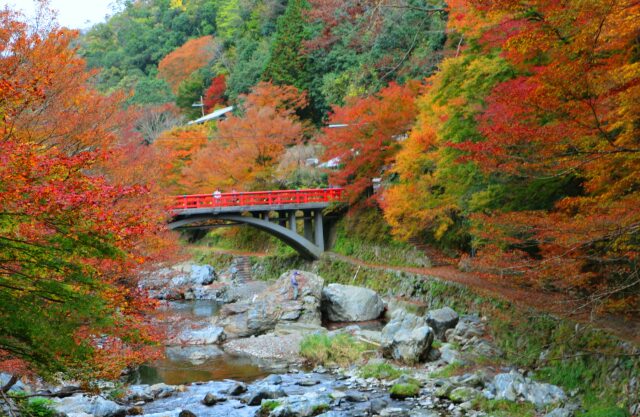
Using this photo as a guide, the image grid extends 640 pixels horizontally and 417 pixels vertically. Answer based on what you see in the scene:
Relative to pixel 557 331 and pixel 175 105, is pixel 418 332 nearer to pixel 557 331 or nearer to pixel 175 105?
pixel 557 331

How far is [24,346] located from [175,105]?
47.4 metres

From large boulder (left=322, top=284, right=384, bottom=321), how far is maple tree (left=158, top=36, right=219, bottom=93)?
131 feet

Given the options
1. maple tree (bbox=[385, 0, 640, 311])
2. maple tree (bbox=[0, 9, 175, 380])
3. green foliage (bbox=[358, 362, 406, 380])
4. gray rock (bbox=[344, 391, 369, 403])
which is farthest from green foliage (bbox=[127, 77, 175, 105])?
maple tree (bbox=[0, 9, 175, 380])

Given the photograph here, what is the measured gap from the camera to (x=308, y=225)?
29.6 metres

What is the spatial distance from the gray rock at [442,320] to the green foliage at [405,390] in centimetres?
354

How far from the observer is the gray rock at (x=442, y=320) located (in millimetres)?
15938

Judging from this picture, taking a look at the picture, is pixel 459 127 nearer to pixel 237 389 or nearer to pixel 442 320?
pixel 442 320

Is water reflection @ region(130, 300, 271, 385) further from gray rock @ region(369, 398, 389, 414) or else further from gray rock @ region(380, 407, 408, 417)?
gray rock @ region(380, 407, 408, 417)

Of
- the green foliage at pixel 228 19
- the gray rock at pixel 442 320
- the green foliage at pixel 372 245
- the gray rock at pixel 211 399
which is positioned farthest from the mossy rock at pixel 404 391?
the green foliage at pixel 228 19

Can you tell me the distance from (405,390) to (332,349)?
408cm

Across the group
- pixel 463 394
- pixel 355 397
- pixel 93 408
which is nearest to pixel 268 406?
pixel 355 397

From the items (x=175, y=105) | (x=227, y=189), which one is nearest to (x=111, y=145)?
(x=227, y=189)

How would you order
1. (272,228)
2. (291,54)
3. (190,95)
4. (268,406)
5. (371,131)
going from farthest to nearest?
(190,95) < (291,54) < (272,228) < (371,131) < (268,406)

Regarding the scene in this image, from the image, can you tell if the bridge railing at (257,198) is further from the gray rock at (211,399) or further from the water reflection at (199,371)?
the gray rock at (211,399)
